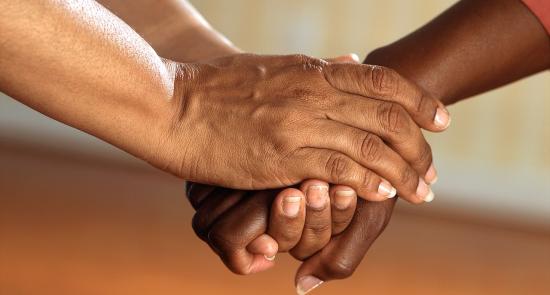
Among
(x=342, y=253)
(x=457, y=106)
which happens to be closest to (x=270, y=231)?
(x=342, y=253)

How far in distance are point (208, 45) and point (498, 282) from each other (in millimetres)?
1427

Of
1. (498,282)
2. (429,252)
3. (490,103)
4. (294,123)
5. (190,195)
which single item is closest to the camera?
(294,123)

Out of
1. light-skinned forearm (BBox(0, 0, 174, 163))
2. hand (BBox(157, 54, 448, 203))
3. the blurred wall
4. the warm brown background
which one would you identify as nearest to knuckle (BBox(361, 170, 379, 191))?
hand (BBox(157, 54, 448, 203))

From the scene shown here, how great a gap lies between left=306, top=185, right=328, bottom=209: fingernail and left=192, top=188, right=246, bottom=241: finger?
0.13 metres

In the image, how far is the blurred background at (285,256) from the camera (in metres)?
2.75

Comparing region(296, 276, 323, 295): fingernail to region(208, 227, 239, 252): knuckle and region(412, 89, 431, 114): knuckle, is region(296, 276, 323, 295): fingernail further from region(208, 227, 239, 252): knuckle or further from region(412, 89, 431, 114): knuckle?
region(412, 89, 431, 114): knuckle

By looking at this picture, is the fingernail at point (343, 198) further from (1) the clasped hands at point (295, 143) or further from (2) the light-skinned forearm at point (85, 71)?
(2) the light-skinned forearm at point (85, 71)

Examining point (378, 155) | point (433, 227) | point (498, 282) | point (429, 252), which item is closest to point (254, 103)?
point (378, 155)

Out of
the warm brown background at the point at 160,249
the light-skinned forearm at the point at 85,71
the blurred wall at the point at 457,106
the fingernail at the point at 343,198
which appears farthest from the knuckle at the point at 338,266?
the blurred wall at the point at 457,106

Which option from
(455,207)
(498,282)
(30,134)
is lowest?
(498,282)

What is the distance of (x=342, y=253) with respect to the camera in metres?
1.45

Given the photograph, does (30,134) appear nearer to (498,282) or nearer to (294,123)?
(498,282)

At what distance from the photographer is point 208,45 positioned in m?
1.63

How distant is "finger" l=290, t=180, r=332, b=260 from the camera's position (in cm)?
133
